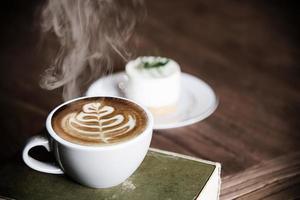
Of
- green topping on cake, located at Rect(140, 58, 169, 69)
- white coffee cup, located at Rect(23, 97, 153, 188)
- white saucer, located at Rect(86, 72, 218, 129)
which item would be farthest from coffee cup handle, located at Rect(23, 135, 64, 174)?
green topping on cake, located at Rect(140, 58, 169, 69)

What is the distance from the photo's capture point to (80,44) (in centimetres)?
123

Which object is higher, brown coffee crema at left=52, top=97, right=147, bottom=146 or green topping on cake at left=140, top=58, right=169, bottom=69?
brown coffee crema at left=52, top=97, right=147, bottom=146

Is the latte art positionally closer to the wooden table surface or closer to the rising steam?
the wooden table surface

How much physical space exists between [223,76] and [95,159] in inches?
24.5

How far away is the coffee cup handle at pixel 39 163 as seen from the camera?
2.60ft

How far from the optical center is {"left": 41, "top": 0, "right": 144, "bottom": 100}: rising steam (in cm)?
119

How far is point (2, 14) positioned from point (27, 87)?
1.98 ft

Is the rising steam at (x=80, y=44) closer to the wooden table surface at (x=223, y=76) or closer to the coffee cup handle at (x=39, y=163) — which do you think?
the wooden table surface at (x=223, y=76)

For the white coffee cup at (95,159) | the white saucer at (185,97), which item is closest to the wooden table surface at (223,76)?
the white saucer at (185,97)

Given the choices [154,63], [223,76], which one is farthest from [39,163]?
[223,76]

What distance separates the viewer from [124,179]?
799 mm

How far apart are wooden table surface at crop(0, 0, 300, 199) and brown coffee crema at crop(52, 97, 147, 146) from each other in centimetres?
14

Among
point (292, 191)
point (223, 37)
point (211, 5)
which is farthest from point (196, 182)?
point (211, 5)

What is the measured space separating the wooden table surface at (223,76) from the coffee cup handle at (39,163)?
9 cm
